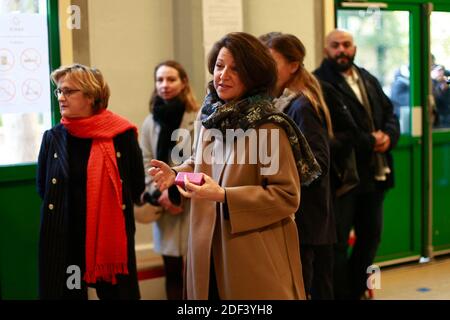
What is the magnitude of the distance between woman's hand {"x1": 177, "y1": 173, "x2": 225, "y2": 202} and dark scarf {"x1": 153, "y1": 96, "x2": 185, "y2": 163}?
172 cm

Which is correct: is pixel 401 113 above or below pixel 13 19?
below

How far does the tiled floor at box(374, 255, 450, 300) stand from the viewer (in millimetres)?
3002

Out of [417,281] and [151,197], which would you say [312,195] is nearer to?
[417,281]

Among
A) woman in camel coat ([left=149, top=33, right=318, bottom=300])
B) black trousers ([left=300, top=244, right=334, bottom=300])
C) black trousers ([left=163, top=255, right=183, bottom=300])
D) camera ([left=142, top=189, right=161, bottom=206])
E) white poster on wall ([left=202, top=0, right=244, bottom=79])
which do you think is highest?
white poster on wall ([left=202, top=0, right=244, bottom=79])

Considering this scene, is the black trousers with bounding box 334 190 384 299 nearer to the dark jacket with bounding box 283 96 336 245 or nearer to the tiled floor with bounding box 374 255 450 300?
the tiled floor with bounding box 374 255 450 300

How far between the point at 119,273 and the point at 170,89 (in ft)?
3.74

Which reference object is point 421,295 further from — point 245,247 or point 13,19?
point 13,19

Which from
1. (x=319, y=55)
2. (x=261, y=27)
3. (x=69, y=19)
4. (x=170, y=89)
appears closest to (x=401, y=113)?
(x=319, y=55)

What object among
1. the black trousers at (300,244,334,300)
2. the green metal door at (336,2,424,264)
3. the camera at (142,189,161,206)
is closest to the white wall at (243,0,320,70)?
the green metal door at (336,2,424,264)

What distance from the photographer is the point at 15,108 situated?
3539 mm

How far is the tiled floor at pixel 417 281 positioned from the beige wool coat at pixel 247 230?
3.03 feet

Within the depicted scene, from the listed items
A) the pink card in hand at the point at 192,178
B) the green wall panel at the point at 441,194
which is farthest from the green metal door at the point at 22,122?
the green wall panel at the point at 441,194

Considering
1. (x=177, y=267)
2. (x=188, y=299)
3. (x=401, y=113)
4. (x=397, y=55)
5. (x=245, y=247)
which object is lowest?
(x=177, y=267)

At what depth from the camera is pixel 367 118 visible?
3842 mm
